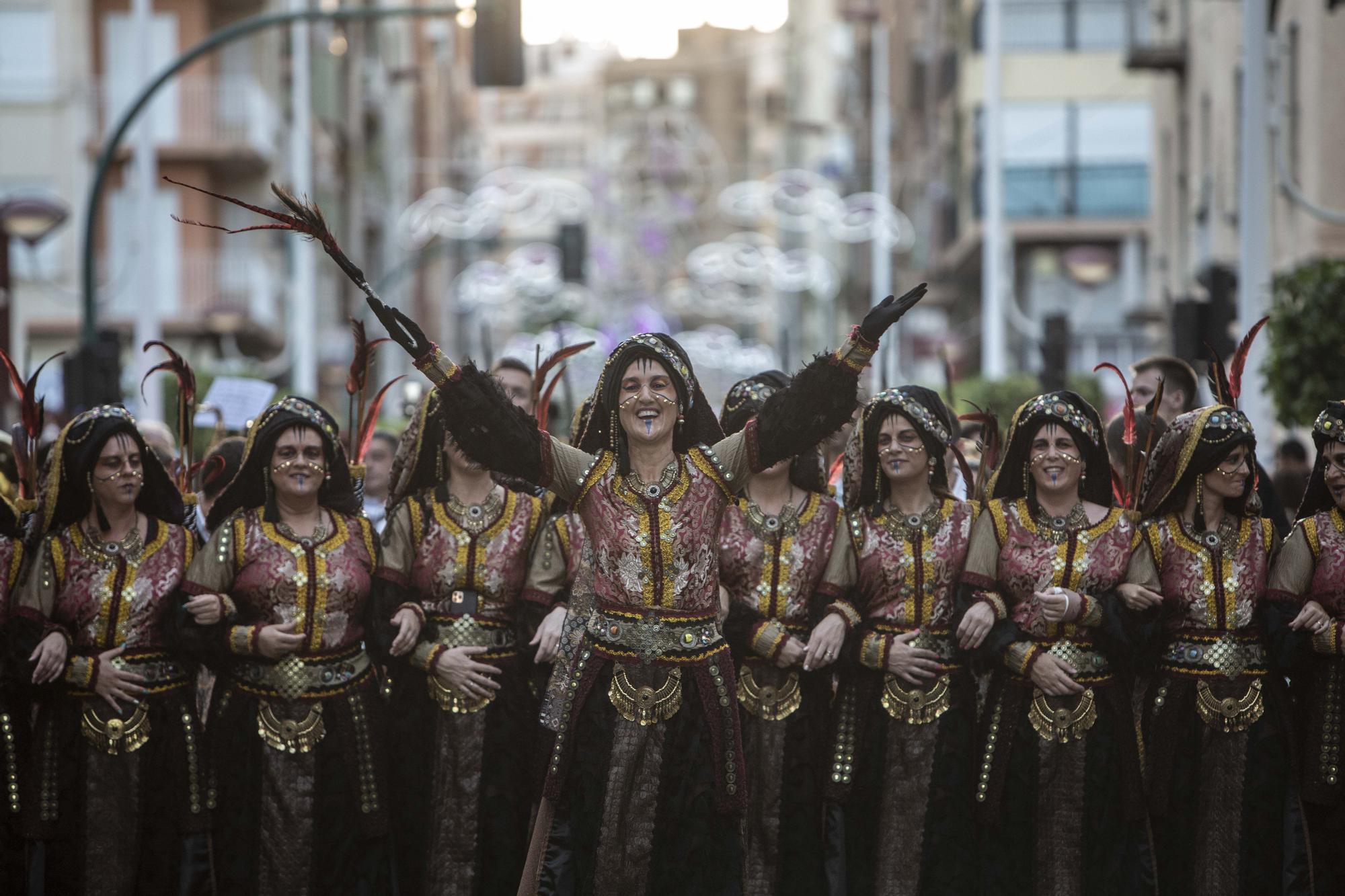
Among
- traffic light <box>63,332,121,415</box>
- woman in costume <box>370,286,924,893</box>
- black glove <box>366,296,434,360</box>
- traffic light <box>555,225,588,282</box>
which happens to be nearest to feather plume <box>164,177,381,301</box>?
black glove <box>366,296,434,360</box>

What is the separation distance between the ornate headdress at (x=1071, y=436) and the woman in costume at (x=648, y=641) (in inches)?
39.9

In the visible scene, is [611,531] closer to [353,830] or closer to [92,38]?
[353,830]

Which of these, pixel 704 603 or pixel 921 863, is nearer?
pixel 704 603

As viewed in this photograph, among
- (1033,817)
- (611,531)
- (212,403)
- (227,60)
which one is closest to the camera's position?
(611,531)

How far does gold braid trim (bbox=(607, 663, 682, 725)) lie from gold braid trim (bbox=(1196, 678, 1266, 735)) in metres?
1.92

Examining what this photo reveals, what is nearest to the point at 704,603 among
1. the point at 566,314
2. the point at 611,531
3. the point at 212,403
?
the point at 611,531

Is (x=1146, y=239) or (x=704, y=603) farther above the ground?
(x=1146, y=239)

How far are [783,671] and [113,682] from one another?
7.98ft

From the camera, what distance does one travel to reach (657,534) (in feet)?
21.6

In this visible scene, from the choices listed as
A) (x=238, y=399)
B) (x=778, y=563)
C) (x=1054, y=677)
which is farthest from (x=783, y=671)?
(x=238, y=399)

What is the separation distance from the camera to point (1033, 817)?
23.3 feet

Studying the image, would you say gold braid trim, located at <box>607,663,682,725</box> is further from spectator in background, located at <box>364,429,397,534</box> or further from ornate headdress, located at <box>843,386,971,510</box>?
spectator in background, located at <box>364,429,397,534</box>

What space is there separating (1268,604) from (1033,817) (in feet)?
3.70

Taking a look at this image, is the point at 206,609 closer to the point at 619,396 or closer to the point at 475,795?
the point at 475,795
